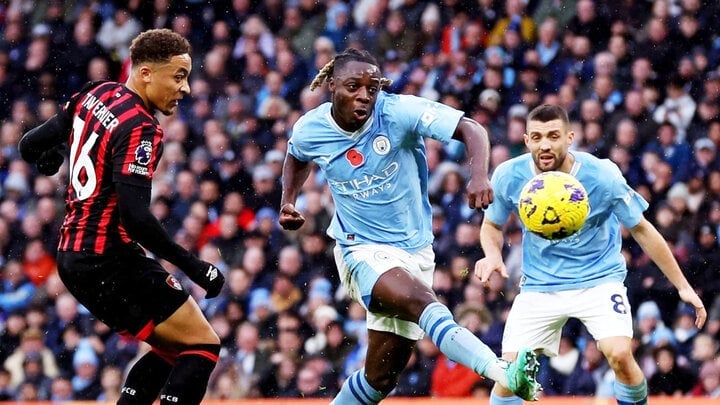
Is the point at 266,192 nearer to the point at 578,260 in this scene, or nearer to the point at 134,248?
the point at 578,260

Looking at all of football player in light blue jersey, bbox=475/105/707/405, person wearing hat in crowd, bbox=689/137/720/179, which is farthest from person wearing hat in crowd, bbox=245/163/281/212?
football player in light blue jersey, bbox=475/105/707/405

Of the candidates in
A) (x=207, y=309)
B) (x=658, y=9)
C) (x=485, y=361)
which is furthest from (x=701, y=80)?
(x=485, y=361)

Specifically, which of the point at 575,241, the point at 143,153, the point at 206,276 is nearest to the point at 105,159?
the point at 143,153

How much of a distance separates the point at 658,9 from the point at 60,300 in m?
6.31

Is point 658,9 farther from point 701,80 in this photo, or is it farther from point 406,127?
point 406,127

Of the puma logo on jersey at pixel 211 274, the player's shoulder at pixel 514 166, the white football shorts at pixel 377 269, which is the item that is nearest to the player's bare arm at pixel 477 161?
the white football shorts at pixel 377 269

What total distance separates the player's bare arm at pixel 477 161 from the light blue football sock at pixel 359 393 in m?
1.53

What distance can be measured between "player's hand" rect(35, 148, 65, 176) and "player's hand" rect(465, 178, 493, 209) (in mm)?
2417

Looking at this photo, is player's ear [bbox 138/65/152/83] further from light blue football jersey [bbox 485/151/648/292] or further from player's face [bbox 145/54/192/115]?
light blue football jersey [bbox 485/151/648/292]

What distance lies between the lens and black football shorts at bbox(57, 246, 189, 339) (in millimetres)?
6906

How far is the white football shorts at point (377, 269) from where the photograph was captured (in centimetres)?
730

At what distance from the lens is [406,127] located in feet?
24.3

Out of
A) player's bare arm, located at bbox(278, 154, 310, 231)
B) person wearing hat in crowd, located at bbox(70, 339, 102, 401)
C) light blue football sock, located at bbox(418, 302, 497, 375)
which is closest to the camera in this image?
light blue football sock, located at bbox(418, 302, 497, 375)

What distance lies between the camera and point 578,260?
27.0 feet
